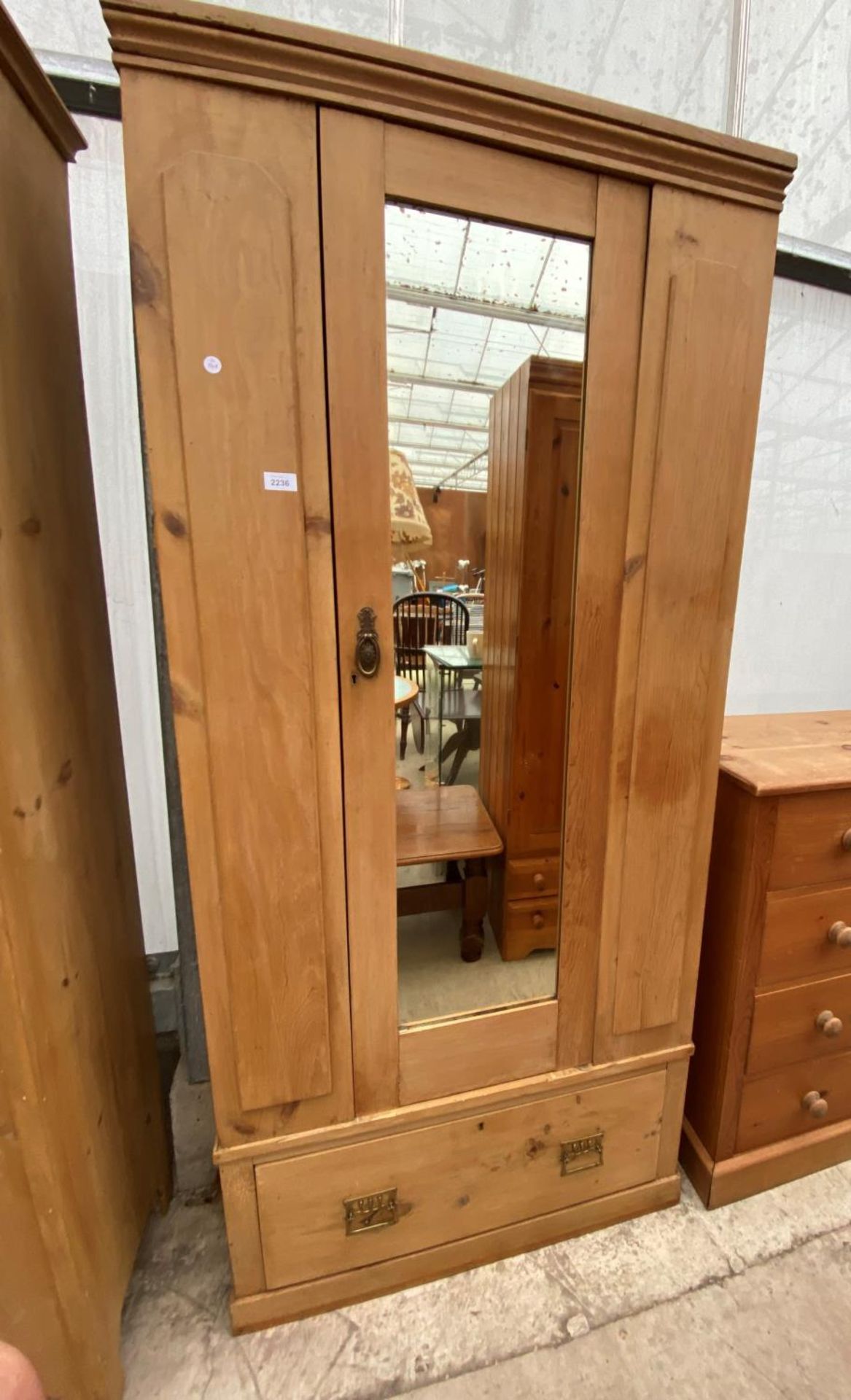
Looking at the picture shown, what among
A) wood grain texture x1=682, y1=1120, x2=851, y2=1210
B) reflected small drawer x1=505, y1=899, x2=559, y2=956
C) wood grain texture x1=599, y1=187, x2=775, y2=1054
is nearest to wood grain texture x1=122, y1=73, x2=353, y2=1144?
reflected small drawer x1=505, y1=899, x2=559, y2=956

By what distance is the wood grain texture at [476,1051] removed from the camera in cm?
94

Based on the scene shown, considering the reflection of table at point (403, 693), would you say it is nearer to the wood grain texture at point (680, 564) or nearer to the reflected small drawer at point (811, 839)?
the wood grain texture at point (680, 564)

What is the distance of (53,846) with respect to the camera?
75 cm

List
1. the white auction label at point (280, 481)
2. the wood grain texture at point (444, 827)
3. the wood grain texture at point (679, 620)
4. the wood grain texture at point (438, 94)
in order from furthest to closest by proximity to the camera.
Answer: the wood grain texture at point (444, 827), the wood grain texture at point (679, 620), the white auction label at point (280, 481), the wood grain texture at point (438, 94)

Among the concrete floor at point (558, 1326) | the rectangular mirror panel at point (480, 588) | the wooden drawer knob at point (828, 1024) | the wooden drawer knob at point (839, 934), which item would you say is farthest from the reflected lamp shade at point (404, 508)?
the concrete floor at point (558, 1326)

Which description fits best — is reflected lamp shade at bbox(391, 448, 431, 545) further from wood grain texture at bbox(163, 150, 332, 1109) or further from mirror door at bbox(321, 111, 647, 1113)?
wood grain texture at bbox(163, 150, 332, 1109)

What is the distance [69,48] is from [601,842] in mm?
1751

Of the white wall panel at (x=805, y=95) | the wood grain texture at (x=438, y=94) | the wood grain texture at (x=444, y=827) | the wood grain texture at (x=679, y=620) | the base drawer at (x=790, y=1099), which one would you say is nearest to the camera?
the wood grain texture at (x=438, y=94)

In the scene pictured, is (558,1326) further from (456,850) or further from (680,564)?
(680,564)

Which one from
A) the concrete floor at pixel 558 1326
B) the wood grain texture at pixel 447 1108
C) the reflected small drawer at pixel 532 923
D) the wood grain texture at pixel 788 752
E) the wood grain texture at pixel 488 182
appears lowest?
the concrete floor at pixel 558 1326

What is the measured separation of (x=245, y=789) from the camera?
77 centimetres

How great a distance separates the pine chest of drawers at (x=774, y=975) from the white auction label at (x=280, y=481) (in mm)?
891

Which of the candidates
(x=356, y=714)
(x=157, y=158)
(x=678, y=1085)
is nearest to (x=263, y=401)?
(x=157, y=158)

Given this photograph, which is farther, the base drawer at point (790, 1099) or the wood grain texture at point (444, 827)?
the base drawer at point (790, 1099)
